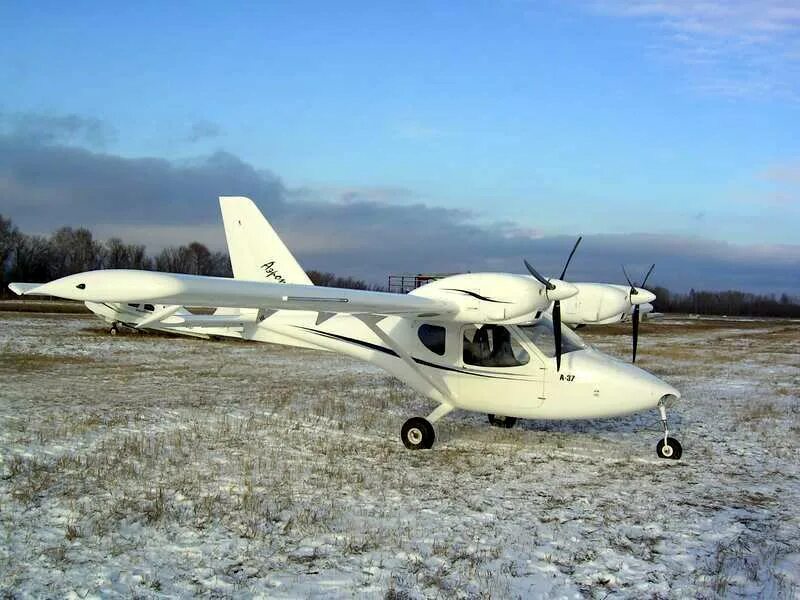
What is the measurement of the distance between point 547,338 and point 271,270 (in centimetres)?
489

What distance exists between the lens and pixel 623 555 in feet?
19.2

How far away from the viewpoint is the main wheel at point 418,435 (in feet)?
32.1

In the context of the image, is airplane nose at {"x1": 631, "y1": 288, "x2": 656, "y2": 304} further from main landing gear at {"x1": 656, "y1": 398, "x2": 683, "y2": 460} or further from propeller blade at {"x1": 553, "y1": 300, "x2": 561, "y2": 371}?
propeller blade at {"x1": 553, "y1": 300, "x2": 561, "y2": 371}

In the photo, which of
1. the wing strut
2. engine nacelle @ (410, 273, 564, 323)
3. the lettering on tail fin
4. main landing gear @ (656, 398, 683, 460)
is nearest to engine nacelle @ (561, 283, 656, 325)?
engine nacelle @ (410, 273, 564, 323)

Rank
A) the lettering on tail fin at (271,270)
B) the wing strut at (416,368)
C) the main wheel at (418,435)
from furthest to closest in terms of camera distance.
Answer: the lettering on tail fin at (271,270)
the wing strut at (416,368)
the main wheel at (418,435)

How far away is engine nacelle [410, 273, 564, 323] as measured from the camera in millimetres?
8789

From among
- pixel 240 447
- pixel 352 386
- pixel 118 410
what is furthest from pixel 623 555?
Result: pixel 352 386

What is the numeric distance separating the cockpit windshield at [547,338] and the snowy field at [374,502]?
4.96ft

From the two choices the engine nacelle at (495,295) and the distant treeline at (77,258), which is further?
the distant treeline at (77,258)

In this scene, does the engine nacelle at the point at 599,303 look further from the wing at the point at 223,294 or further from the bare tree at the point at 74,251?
the bare tree at the point at 74,251

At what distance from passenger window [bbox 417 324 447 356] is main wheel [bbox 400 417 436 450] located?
1.15 meters

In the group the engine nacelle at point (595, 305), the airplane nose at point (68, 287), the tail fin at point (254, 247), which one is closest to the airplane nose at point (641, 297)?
the engine nacelle at point (595, 305)

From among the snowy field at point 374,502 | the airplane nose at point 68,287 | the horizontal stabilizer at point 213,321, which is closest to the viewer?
the snowy field at point 374,502

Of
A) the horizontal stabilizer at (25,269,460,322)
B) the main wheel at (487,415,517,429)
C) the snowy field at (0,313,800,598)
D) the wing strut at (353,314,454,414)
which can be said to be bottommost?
the snowy field at (0,313,800,598)
